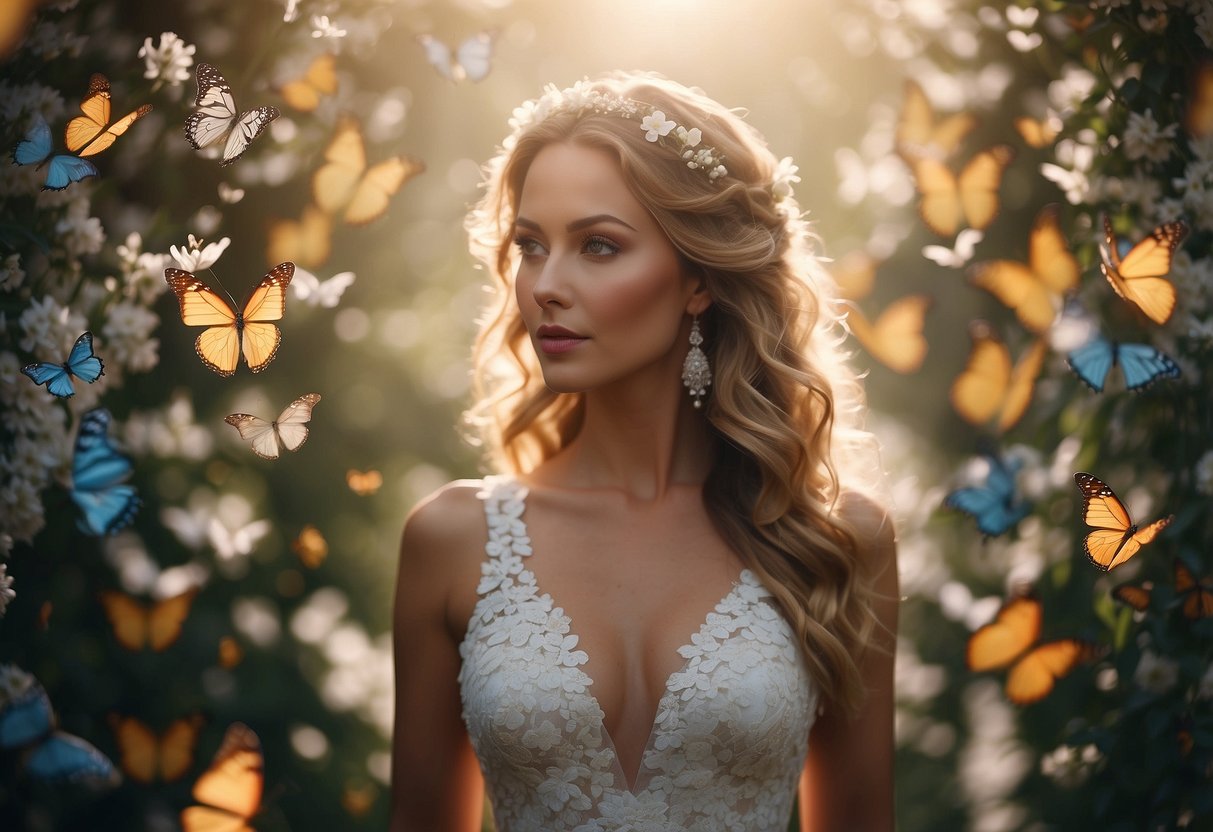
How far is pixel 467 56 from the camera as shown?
2793mm

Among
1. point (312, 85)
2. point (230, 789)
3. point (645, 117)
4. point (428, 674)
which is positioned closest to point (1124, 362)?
point (645, 117)

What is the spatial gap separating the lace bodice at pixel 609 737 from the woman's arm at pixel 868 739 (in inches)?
9.0

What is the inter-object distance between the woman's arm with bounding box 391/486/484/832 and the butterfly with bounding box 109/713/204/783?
604 mm

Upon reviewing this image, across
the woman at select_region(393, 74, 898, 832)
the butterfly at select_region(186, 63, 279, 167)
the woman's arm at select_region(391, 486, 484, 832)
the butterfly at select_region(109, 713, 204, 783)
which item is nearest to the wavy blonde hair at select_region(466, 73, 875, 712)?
the woman at select_region(393, 74, 898, 832)

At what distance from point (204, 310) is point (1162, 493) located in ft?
6.88

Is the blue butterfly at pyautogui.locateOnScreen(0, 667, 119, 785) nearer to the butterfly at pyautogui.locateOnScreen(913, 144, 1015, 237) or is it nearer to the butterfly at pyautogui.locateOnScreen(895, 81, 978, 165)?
the butterfly at pyautogui.locateOnScreen(913, 144, 1015, 237)

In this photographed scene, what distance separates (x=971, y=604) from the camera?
3217 millimetres

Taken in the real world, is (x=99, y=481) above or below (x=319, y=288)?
below

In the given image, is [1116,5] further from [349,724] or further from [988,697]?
Result: [349,724]

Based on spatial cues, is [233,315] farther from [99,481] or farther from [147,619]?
[147,619]

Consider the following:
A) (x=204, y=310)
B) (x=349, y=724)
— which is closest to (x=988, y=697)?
(x=349, y=724)

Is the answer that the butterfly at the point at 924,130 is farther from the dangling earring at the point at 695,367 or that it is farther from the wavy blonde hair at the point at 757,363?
the dangling earring at the point at 695,367

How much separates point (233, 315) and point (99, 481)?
614mm

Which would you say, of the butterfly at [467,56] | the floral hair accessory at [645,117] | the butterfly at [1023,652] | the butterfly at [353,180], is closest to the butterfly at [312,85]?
the butterfly at [353,180]
